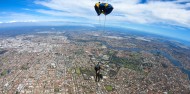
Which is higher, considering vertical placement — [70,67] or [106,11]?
[106,11]

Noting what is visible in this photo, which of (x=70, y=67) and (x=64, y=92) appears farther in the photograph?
(x=70, y=67)

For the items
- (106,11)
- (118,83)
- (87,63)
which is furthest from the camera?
(87,63)

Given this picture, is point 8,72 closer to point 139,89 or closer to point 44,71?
point 44,71

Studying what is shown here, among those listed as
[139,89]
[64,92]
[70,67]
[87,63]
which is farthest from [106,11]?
[87,63]

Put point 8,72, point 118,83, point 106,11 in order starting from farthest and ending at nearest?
point 8,72 < point 118,83 < point 106,11

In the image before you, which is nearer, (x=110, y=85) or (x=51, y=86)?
(x=51, y=86)

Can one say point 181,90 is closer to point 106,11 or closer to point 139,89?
point 139,89

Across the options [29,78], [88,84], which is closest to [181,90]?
[88,84]

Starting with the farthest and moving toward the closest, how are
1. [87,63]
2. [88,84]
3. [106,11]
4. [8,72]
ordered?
[87,63] < [8,72] < [88,84] < [106,11]

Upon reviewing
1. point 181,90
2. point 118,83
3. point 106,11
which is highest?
point 106,11
